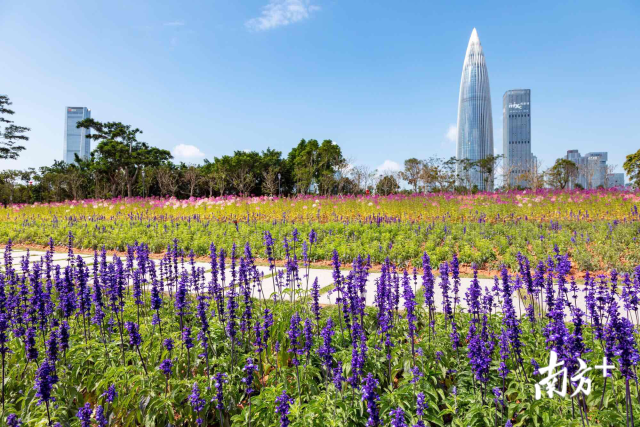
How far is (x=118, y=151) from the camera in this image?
3641 centimetres

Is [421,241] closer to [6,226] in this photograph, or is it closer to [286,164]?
[6,226]

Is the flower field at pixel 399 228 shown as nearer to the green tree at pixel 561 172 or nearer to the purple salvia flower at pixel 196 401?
the purple salvia flower at pixel 196 401

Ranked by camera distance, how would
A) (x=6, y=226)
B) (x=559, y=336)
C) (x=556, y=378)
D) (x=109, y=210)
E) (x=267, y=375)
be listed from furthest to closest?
1. (x=109, y=210)
2. (x=6, y=226)
3. (x=267, y=375)
4. (x=556, y=378)
5. (x=559, y=336)

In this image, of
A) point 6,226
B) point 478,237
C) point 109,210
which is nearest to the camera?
point 478,237

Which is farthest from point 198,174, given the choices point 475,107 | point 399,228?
point 475,107

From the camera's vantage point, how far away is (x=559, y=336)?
1.83m

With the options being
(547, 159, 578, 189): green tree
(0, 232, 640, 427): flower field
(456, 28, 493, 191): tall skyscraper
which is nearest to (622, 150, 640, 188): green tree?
(547, 159, 578, 189): green tree

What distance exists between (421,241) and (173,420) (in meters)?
6.77

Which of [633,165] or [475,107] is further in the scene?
[475,107]

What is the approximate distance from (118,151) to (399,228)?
120ft

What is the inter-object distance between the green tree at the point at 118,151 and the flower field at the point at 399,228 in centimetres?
2085

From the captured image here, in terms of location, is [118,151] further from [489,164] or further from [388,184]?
[489,164]

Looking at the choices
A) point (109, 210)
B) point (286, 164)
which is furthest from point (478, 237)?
point (286, 164)

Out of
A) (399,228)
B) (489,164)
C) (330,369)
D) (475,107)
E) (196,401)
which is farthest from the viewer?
(475,107)
